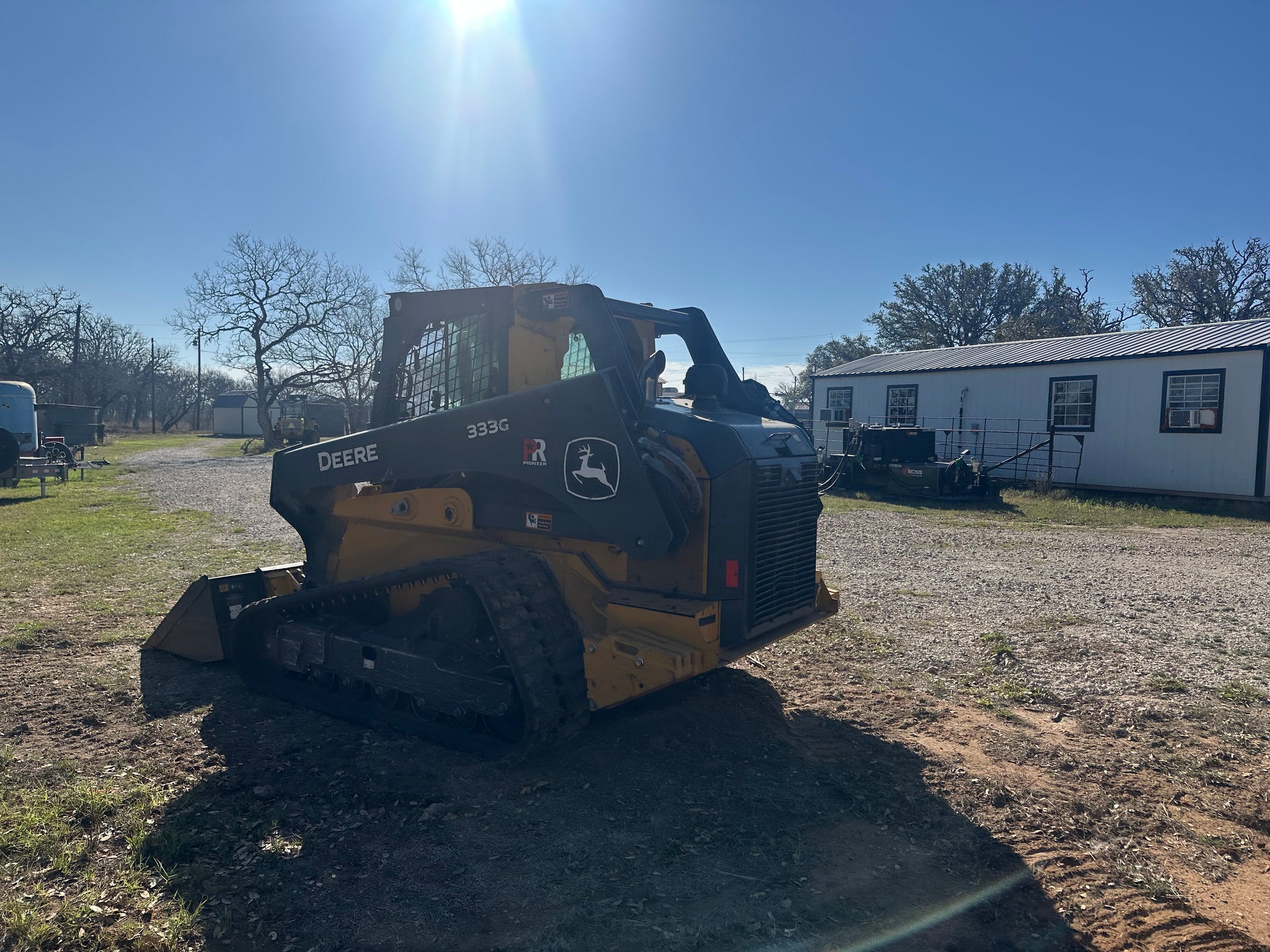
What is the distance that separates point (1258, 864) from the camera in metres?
3.69

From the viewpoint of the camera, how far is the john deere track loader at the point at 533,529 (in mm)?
4273

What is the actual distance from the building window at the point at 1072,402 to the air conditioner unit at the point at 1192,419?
1.93 meters

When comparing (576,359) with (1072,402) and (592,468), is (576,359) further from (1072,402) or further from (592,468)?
(1072,402)

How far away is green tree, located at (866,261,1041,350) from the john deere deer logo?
53.4m

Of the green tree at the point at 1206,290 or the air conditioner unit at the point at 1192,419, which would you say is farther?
the green tree at the point at 1206,290

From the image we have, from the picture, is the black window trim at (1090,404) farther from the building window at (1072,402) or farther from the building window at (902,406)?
the building window at (902,406)

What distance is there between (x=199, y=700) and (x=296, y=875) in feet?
8.15

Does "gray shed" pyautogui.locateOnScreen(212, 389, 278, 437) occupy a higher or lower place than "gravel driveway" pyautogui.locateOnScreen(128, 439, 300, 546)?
higher

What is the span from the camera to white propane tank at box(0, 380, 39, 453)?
Answer: 21016 millimetres

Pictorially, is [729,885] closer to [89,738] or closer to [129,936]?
[129,936]

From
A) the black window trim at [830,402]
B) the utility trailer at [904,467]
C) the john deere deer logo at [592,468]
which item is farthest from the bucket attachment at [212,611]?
the black window trim at [830,402]

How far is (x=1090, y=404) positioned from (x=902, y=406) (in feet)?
20.3

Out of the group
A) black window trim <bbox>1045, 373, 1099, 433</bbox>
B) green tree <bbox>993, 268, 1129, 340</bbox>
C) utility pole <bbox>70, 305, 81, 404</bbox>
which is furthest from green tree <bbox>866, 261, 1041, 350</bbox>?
utility pole <bbox>70, 305, 81, 404</bbox>

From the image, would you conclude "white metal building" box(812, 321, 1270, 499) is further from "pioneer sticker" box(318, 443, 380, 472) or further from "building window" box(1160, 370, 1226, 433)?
"pioneer sticker" box(318, 443, 380, 472)
